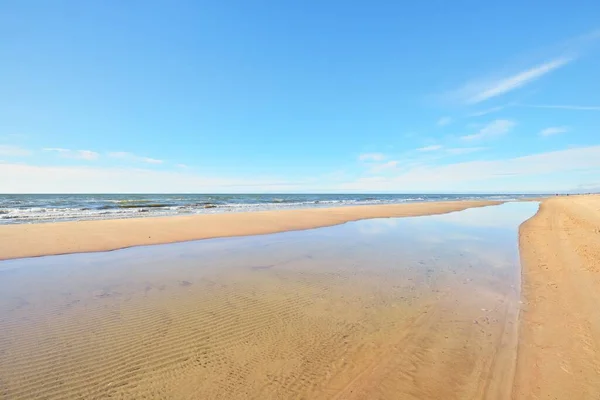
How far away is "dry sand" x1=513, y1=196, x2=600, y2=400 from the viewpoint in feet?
11.8

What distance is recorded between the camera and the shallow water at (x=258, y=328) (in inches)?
143

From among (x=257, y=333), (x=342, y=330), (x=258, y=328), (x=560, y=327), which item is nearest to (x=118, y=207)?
(x=258, y=328)

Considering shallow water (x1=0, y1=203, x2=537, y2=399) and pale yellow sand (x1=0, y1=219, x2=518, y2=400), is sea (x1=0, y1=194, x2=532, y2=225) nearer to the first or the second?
shallow water (x1=0, y1=203, x2=537, y2=399)

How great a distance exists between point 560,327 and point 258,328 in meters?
5.28

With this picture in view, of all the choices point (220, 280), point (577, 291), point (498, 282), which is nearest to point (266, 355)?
point (220, 280)

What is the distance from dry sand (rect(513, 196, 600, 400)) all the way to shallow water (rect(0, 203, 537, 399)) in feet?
0.89

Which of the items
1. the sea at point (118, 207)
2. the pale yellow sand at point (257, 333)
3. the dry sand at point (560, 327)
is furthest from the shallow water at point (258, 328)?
the sea at point (118, 207)

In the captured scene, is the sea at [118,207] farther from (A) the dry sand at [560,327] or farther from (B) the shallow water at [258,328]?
(A) the dry sand at [560,327]

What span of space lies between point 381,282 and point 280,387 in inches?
181

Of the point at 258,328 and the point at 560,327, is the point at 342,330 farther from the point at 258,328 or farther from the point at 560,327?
the point at 560,327

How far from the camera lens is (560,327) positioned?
5.06 m

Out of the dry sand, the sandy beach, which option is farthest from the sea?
the dry sand

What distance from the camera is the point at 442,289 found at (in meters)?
7.05

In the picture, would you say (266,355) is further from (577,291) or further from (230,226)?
(230,226)
